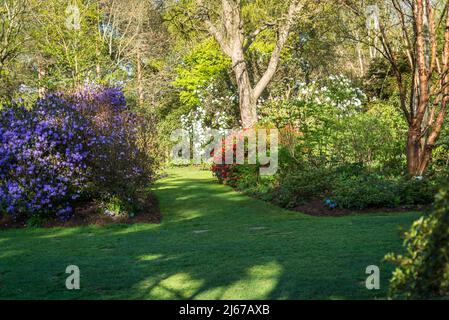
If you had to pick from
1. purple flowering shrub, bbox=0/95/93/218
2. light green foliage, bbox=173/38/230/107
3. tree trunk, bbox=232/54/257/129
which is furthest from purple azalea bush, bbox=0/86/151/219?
light green foliage, bbox=173/38/230/107

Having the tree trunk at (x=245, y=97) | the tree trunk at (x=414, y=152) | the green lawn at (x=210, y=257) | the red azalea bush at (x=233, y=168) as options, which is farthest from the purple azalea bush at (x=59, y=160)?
the tree trunk at (x=245, y=97)

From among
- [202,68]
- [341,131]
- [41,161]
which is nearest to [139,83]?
[202,68]

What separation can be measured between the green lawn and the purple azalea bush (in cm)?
72

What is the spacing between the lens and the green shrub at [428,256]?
3.21m

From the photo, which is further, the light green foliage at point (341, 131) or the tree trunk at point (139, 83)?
the tree trunk at point (139, 83)

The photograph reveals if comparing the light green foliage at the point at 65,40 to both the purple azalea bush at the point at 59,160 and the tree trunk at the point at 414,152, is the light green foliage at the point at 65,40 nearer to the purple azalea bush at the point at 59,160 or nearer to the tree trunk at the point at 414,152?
the purple azalea bush at the point at 59,160

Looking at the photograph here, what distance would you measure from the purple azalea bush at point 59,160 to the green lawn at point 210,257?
72 cm

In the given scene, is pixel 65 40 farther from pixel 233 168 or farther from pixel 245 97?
pixel 233 168

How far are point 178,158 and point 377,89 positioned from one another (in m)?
9.18

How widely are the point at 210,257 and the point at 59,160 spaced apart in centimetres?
468

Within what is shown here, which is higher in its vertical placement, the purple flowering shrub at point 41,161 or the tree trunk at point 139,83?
the tree trunk at point 139,83

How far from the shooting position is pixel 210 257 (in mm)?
6215

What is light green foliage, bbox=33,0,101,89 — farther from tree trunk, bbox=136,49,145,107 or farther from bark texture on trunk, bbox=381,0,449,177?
bark texture on trunk, bbox=381,0,449,177
